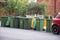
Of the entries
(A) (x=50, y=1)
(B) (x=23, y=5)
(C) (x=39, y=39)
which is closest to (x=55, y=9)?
(A) (x=50, y=1)

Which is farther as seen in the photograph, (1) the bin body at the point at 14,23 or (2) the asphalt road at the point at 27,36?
(1) the bin body at the point at 14,23

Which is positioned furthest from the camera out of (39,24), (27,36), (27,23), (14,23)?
(14,23)

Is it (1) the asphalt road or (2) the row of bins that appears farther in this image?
(2) the row of bins

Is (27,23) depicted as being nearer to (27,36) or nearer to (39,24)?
(39,24)

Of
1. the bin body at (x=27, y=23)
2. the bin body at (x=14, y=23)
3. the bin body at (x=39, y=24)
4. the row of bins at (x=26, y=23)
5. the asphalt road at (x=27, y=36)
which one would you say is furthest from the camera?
the bin body at (x=14, y=23)

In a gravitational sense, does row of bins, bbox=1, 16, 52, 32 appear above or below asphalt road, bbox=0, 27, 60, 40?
above

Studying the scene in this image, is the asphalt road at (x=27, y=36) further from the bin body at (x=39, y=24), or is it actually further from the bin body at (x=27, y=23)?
the bin body at (x=27, y=23)

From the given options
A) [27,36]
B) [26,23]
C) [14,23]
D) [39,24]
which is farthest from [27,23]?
[27,36]

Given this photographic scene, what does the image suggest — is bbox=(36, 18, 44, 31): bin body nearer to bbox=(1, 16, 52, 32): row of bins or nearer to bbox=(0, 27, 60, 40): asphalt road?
bbox=(1, 16, 52, 32): row of bins

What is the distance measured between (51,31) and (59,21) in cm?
227

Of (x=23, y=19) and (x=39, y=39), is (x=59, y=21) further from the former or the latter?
(x=23, y=19)

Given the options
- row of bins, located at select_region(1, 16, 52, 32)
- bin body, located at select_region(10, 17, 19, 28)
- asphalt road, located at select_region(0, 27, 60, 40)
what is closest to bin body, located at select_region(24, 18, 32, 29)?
row of bins, located at select_region(1, 16, 52, 32)

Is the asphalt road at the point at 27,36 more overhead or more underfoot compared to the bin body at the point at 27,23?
more underfoot

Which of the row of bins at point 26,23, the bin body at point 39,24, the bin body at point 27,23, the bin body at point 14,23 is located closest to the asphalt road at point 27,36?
the row of bins at point 26,23
